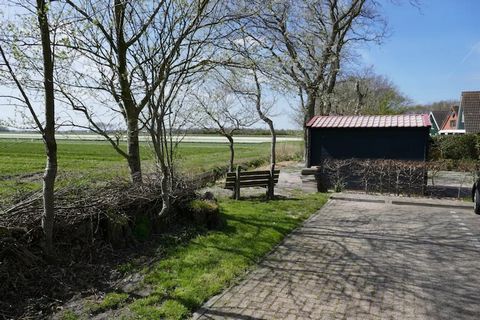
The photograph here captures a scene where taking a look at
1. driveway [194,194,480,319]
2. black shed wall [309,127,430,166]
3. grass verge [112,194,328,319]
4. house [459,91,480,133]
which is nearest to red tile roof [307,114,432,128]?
black shed wall [309,127,430,166]

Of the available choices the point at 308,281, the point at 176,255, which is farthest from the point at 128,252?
the point at 308,281

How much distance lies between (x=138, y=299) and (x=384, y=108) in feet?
148

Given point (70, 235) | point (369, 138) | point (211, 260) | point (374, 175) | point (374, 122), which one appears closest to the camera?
point (70, 235)

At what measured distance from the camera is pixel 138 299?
4914 millimetres

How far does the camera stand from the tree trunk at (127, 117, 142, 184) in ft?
27.1

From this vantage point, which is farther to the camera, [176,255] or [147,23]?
[147,23]

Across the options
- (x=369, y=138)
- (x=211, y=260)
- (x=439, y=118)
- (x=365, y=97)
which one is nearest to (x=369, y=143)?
(x=369, y=138)

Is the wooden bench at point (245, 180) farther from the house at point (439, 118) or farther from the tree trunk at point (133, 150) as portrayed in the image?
the house at point (439, 118)

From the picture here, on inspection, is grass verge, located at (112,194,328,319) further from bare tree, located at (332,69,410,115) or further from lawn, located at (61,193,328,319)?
bare tree, located at (332,69,410,115)

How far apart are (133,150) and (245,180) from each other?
4.70m

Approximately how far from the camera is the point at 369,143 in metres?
16.1

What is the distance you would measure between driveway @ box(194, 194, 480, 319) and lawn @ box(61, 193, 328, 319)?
236 millimetres

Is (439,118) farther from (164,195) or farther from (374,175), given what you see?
(164,195)

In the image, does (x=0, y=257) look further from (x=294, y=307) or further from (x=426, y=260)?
(x=426, y=260)
